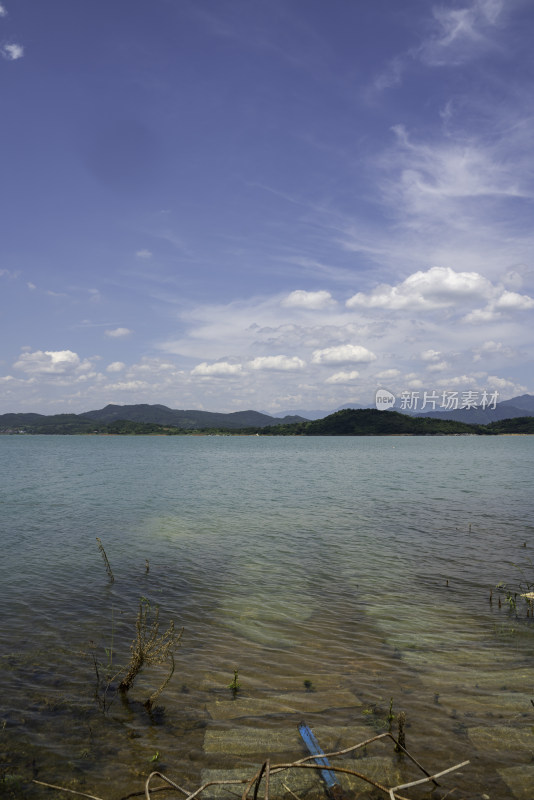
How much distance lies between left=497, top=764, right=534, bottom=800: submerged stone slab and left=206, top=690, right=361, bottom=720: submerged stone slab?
8.93ft

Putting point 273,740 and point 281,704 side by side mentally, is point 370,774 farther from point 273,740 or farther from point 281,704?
point 281,704

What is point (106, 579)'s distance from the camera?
17.8m

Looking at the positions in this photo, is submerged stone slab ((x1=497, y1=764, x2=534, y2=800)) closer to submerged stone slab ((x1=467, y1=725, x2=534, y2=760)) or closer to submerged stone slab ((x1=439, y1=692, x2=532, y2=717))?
submerged stone slab ((x1=467, y1=725, x2=534, y2=760))

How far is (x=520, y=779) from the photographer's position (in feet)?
22.6

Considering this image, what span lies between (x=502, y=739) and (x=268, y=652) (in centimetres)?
548

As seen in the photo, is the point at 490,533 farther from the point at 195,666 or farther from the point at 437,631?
the point at 195,666

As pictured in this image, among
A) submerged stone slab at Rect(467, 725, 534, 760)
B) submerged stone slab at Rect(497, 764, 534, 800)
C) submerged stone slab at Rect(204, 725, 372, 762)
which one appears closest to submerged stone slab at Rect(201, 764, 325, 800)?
submerged stone slab at Rect(204, 725, 372, 762)

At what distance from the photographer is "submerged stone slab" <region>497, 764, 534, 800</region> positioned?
660 cm

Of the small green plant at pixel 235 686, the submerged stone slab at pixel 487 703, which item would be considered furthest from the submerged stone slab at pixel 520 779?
the small green plant at pixel 235 686

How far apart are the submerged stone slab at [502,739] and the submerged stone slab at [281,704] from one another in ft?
7.04

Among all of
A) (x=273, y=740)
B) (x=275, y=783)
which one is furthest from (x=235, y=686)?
(x=275, y=783)

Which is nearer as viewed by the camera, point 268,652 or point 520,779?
point 520,779

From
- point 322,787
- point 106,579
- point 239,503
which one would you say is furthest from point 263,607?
point 239,503

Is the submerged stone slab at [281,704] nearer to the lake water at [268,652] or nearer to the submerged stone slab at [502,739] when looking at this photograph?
the lake water at [268,652]
